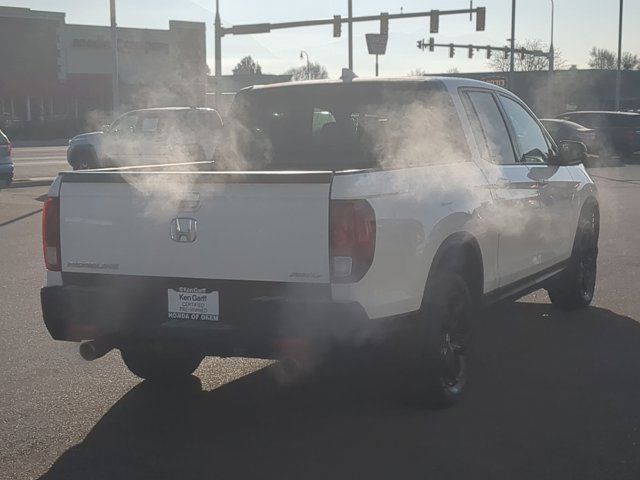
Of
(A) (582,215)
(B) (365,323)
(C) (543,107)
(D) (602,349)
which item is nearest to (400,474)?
(B) (365,323)

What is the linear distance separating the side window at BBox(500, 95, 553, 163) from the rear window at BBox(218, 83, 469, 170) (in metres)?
1.04

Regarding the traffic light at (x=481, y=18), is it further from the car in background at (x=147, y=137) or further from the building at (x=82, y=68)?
the building at (x=82, y=68)

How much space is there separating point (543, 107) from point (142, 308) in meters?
67.7

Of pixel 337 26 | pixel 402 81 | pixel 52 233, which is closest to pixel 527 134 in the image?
pixel 402 81

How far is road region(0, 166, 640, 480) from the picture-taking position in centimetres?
458

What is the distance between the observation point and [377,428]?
16.9ft

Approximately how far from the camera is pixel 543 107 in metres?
69.8

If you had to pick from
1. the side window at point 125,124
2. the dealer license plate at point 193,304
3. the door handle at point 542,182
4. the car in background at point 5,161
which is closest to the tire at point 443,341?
the dealer license plate at point 193,304

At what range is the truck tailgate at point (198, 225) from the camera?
4660 mm

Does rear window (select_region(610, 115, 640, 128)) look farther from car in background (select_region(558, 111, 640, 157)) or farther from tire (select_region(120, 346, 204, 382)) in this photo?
tire (select_region(120, 346, 204, 382))

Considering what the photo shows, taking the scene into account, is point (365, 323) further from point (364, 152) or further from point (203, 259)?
point (364, 152)

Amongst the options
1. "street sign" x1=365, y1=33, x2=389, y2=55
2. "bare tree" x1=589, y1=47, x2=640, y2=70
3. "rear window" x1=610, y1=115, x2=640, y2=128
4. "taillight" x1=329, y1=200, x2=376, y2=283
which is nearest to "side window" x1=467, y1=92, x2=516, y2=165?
"taillight" x1=329, y1=200, x2=376, y2=283

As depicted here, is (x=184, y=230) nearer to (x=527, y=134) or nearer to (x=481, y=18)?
(x=527, y=134)

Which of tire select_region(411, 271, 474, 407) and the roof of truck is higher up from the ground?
the roof of truck
